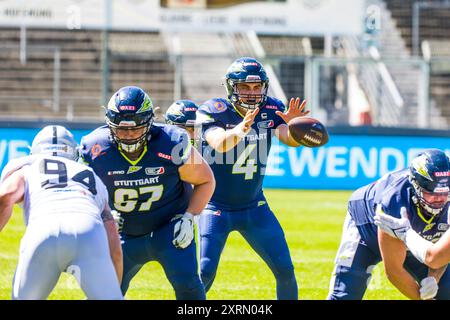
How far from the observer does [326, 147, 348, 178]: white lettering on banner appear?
18.3m

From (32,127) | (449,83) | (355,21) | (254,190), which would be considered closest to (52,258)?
(254,190)

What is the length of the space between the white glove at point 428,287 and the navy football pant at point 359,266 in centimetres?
44

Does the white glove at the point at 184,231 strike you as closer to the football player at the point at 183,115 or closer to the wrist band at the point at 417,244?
the wrist band at the point at 417,244

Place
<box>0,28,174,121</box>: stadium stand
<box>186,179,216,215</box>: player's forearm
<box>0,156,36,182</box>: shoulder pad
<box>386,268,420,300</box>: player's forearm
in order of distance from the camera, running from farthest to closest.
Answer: <box>0,28,174,121</box>: stadium stand
<box>186,179,216,215</box>: player's forearm
<box>386,268,420,300</box>: player's forearm
<box>0,156,36,182</box>: shoulder pad

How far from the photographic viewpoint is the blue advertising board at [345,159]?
18.2 metres

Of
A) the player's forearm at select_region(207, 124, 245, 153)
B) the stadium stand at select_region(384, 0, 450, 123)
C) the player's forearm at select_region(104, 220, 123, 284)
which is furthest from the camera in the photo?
the stadium stand at select_region(384, 0, 450, 123)

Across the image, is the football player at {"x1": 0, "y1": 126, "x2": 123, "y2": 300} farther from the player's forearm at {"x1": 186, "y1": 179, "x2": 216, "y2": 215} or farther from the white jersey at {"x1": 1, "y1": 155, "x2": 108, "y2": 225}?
the player's forearm at {"x1": 186, "y1": 179, "x2": 216, "y2": 215}

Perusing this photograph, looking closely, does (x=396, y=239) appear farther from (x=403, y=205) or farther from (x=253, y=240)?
→ (x=253, y=240)

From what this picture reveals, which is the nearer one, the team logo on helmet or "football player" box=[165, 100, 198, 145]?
the team logo on helmet

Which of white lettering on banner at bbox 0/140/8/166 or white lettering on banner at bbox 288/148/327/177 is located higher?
white lettering on banner at bbox 0/140/8/166

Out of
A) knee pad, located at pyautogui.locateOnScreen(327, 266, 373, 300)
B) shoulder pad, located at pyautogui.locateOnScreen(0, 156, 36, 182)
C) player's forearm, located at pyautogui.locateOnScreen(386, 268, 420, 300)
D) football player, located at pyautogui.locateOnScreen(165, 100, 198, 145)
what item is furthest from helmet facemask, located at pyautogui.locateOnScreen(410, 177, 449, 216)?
football player, located at pyautogui.locateOnScreen(165, 100, 198, 145)

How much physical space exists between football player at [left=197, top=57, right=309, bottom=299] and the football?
118 millimetres

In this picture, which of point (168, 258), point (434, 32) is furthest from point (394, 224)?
point (434, 32)
